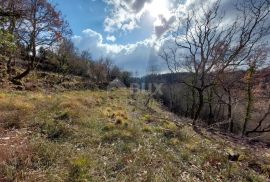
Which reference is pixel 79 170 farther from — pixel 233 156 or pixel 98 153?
pixel 233 156

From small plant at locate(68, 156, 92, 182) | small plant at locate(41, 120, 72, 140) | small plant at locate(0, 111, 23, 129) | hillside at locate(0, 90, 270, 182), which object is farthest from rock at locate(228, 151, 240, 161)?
small plant at locate(0, 111, 23, 129)

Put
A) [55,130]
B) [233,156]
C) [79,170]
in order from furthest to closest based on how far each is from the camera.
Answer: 1. [233,156]
2. [55,130]
3. [79,170]

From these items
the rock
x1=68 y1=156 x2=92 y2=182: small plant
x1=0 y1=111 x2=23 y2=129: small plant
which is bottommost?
the rock

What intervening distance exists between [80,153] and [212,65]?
1463cm

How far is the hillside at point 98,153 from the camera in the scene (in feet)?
20.1

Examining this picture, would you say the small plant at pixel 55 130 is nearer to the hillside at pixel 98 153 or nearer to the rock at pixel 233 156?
the hillside at pixel 98 153

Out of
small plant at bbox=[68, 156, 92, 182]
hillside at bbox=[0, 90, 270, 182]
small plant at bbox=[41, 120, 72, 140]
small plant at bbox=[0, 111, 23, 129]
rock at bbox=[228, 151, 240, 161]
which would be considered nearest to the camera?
small plant at bbox=[68, 156, 92, 182]

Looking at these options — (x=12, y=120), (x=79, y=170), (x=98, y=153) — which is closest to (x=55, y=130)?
(x=12, y=120)

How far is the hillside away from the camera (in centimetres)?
612

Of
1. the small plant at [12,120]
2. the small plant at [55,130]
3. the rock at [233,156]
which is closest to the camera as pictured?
the small plant at [55,130]

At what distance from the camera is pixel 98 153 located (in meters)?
7.82

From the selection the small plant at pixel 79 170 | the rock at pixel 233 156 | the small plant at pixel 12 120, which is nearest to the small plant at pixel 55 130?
the small plant at pixel 12 120

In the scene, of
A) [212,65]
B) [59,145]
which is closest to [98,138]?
[59,145]

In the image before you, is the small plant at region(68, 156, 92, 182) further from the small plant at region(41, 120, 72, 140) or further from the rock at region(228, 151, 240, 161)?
the rock at region(228, 151, 240, 161)
